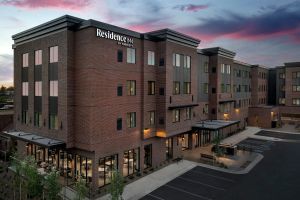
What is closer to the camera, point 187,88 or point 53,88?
point 53,88

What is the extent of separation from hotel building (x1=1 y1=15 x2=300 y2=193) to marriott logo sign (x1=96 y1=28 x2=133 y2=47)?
0.11 m

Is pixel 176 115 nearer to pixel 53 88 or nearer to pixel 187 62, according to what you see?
pixel 187 62

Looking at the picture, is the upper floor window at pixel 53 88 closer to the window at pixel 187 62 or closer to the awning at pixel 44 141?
the awning at pixel 44 141

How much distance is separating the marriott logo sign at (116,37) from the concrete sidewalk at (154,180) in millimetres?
15699

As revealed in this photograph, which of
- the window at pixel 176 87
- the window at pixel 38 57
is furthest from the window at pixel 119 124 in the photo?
the window at pixel 38 57

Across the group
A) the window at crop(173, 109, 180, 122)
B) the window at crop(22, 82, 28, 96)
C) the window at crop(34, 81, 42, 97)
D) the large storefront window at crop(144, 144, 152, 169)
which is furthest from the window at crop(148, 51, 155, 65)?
the window at crop(22, 82, 28, 96)

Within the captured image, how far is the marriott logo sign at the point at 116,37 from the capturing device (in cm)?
2355

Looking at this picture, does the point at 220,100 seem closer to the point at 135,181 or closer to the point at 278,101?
the point at 135,181

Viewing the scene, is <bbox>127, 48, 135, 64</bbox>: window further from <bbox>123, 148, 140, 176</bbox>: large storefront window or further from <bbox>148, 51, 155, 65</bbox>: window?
<bbox>123, 148, 140, 176</bbox>: large storefront window

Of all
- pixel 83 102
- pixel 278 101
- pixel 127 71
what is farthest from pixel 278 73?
pixel 83 102

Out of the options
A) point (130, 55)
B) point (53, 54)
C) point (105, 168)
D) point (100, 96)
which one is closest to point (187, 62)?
point (130, 55)

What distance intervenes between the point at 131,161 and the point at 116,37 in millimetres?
14655

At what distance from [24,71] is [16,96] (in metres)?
4.35

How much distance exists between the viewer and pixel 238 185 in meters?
25.0
